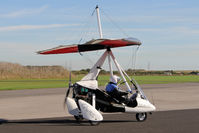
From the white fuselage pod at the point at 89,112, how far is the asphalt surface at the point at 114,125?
290mm

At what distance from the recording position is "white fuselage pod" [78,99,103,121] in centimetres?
1209

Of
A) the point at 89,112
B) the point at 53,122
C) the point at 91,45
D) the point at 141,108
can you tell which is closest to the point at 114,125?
the point at 89,112

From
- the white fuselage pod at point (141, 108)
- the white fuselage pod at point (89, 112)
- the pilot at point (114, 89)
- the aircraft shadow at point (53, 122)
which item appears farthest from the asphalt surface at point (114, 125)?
the pilot at point (114, 89)

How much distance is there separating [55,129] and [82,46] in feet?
9.96

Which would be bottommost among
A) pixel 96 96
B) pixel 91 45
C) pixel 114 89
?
pixel 96 96

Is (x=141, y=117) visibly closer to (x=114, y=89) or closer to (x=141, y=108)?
(x=141, y=108)

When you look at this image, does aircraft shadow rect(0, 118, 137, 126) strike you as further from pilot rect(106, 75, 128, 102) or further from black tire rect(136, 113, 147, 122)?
pilot rect(106, 75, 128, 102)

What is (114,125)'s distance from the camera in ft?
40.1

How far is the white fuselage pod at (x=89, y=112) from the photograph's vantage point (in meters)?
12.1

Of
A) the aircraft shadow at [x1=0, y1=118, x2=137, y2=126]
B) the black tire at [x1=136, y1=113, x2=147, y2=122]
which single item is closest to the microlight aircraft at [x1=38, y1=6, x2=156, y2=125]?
the black tire at [x1=136, y1=113, x2=147, y2=122]

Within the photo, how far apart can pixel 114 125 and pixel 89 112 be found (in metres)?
0.93

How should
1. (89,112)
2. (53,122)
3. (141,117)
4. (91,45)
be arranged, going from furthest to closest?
(141,117) → (53,122) → (91,45) → (89,112)

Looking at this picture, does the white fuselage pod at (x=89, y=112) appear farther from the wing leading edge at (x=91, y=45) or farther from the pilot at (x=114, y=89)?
the wing leading edge at (x=91, y=45)

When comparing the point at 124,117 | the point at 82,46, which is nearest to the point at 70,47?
the point at 82,46
